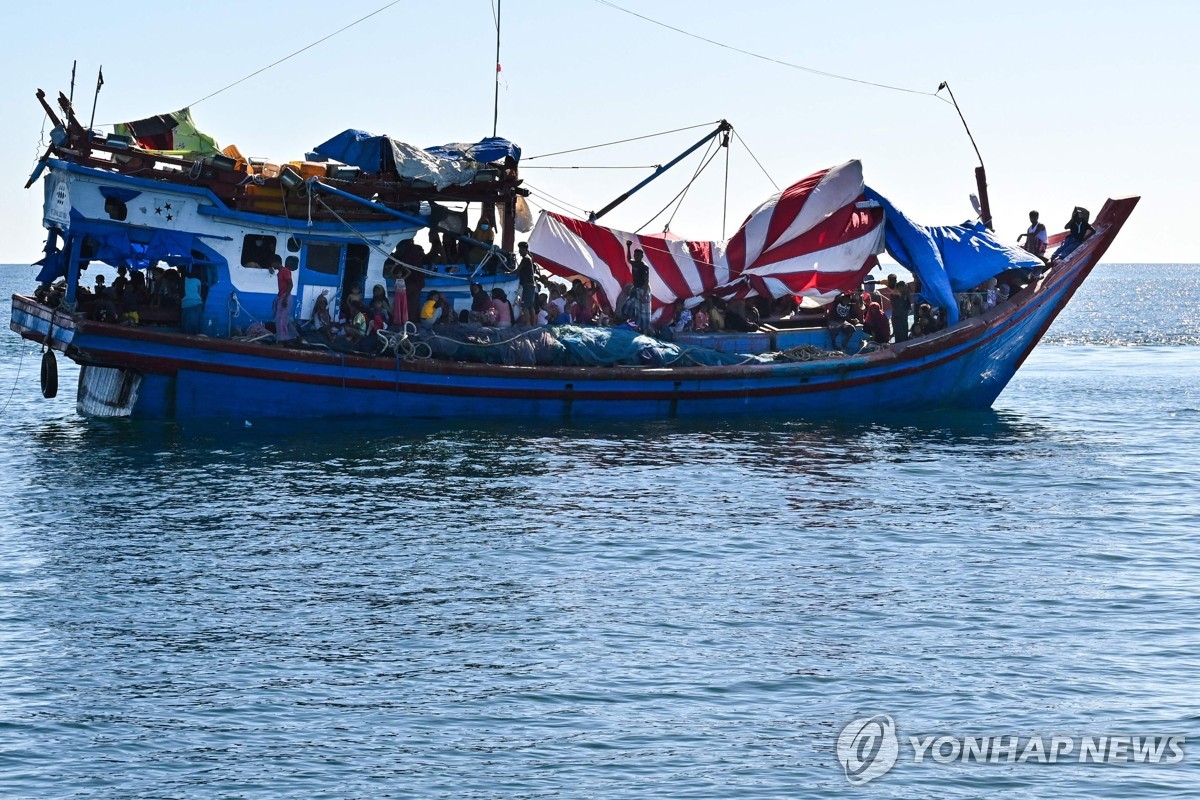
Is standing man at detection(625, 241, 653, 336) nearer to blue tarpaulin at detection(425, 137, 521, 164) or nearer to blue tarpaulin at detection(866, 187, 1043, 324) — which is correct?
blue tarpaulin at detection(425, 137, 521, 164)

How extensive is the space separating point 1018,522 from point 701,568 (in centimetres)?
583

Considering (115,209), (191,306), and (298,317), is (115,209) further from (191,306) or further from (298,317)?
(298,317)

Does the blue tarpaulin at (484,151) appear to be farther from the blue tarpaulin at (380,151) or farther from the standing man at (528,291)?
the standing man at (528,291)

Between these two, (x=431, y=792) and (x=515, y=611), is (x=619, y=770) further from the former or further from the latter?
(x=515, y=611)

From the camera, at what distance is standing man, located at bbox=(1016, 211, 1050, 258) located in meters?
33.7

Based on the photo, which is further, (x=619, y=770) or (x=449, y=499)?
(x=449, y=499)

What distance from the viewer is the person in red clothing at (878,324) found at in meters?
31.4

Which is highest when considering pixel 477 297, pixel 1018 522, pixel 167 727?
pixel 477 297

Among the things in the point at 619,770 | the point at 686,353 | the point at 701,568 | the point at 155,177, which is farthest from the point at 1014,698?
the point at 155,177

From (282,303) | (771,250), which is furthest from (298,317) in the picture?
(771,250)

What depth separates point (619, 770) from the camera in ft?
38.7

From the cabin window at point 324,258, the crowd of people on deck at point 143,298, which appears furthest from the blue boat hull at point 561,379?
the cabin window at point 324,258

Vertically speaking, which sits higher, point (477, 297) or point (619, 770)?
point (477, 297)

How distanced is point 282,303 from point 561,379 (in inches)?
214
